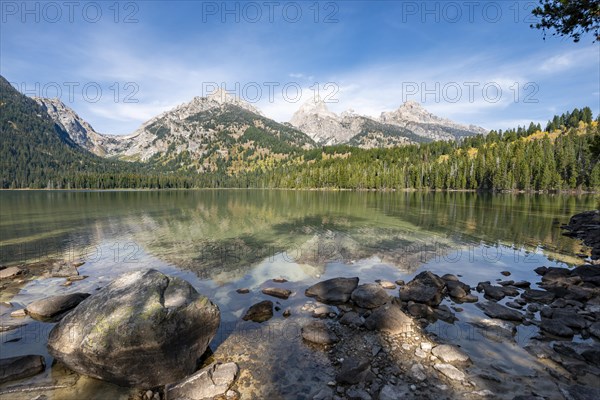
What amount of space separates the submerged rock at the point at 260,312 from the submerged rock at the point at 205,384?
412cm

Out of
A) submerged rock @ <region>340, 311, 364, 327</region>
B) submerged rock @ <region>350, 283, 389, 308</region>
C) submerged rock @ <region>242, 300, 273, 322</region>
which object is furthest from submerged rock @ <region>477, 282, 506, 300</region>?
submerged rock @ <region>242, 300, 273, 322</region>

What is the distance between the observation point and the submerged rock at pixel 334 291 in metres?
15.7

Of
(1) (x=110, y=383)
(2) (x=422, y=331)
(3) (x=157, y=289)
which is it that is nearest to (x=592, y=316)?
(2) (x=422, y=331)

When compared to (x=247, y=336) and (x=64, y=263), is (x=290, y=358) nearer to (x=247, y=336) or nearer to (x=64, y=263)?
(x=247, y=336)

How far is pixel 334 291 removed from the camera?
642 inches

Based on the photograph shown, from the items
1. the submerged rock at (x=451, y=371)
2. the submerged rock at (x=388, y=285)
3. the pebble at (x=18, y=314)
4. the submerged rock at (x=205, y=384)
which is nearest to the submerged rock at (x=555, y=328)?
the submerged rock at (x=451, y=371)

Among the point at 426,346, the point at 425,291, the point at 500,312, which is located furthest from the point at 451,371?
the point at 425,291

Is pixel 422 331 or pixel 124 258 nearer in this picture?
pixel 422 331

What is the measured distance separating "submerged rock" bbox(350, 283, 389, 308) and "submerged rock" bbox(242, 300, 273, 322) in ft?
14.6

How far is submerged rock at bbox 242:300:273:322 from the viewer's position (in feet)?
45.1

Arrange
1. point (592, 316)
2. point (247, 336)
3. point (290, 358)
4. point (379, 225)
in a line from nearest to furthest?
point (290, 358) → point (247, 336) → point (592, 316) → point (379, 225)

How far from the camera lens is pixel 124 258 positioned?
82.2 feet

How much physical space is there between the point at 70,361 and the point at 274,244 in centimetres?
2215

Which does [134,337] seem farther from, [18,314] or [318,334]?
[18,314]
